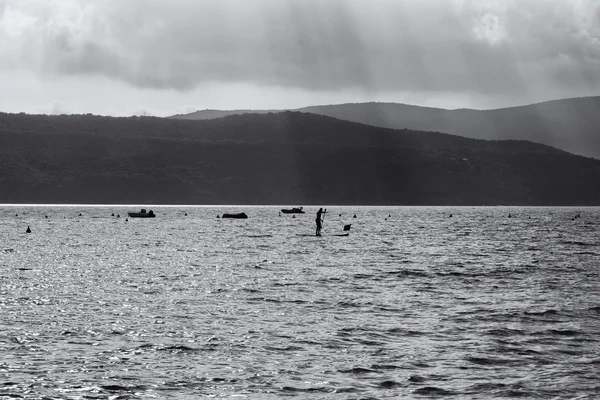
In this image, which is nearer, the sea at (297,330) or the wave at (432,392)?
the wave at (432,392)

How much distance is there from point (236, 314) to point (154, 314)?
323 centimetres

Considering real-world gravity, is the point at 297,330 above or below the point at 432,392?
above

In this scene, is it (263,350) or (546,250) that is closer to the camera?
(263,350)

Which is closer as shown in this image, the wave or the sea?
the wave

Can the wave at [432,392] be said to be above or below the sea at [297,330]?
below

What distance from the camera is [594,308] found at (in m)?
34.3

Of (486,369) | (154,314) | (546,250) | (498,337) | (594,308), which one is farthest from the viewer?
(546,250)

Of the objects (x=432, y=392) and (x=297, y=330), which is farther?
(x=297, y=330)

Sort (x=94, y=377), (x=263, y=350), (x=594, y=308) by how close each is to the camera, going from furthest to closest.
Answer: (x=594, y=308), (x=263, y=350), (x=94, y=377)

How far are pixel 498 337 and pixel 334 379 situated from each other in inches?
339

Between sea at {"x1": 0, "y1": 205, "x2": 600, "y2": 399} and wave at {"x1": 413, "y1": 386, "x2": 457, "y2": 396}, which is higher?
sea at {"x1": 0, "y1": 205, "x2": 600, "y2": 399}

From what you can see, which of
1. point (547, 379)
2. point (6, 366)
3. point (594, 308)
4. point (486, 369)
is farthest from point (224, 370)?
point (594, 308)

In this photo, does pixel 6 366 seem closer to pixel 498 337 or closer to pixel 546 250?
pixel 498 337

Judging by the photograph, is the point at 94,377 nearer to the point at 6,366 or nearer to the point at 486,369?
the point at 6,366
